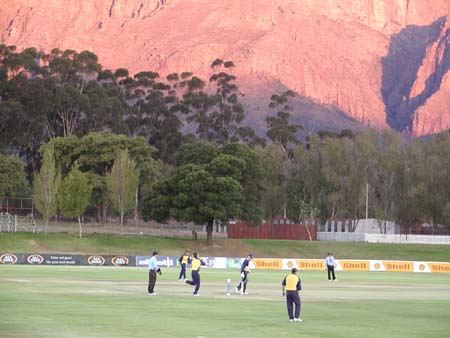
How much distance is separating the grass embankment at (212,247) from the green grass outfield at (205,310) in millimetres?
40629

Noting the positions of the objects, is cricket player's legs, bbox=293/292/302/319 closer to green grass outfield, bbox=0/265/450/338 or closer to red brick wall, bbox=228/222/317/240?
green grass outfield, bbox=0/265/450/338

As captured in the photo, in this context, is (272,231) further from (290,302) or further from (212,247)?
(290,302)

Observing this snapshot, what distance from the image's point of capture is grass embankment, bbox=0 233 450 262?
107562 millimetres

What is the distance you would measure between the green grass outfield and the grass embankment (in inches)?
1600

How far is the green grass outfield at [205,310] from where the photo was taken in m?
35.2

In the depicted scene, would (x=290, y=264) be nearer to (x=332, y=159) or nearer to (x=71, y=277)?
(x=71, y=277)

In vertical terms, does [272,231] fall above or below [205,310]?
above

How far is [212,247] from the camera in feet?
383

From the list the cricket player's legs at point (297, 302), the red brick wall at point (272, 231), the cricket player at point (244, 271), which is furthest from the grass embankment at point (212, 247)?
the cricket player's legs at point (297, 302)

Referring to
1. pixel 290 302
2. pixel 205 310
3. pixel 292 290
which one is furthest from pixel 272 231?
pixel 292 290

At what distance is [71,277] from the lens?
69.5 meters

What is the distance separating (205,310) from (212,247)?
2884 inches


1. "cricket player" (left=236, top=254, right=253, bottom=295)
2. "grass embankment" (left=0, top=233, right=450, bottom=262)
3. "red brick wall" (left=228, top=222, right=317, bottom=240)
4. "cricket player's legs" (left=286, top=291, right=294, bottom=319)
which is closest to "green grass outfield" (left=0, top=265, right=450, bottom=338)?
"cricket player's legs" (left=286, top=291, right=294, bottom=319)

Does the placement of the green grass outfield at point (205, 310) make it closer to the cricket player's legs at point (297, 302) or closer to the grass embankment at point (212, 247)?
the cricket player's legs at point (297, 302)
